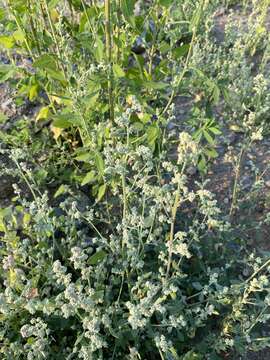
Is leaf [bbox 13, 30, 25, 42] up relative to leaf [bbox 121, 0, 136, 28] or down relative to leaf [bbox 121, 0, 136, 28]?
down

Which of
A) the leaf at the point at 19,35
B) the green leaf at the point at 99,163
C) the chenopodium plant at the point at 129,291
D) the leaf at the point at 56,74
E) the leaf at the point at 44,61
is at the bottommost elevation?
the chenopodium plant at the point at 129,291

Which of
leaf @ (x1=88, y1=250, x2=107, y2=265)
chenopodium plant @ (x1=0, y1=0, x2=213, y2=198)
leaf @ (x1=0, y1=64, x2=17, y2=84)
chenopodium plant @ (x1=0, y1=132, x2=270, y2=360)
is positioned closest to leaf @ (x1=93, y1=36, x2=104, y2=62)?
chenopodium plant @ (x1=0, y1=0, x2=213, y2=198)

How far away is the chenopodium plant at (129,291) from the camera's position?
1.58 m

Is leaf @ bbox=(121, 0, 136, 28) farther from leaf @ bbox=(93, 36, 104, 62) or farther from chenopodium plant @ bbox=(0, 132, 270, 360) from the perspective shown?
chenopodium plant @ bbox=(0, 132, 270, 360)

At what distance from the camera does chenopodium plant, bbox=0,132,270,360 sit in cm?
158

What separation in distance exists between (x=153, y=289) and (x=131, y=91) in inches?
39.2

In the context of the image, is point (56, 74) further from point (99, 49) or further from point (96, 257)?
point (96, 257)

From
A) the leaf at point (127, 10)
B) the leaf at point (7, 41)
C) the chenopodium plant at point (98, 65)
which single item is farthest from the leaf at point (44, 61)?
the leaf at point (127, 10)

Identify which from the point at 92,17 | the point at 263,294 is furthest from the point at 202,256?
the point at 92,17

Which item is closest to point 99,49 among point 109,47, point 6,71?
point 109,47

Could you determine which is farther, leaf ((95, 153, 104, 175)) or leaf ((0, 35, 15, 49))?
leaf ((0, 35, 15, 49))

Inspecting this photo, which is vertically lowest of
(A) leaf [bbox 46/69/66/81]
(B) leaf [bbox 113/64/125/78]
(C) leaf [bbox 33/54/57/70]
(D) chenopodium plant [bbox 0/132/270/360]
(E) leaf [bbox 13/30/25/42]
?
(D) chenopodium plant [bbox 0/132/270/360]

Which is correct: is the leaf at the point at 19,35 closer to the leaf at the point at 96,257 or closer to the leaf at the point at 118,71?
the leaf at the point at 118,71

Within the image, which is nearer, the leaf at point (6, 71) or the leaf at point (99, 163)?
the leaf at point (99, 163)
